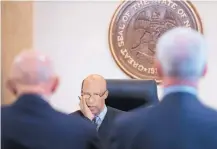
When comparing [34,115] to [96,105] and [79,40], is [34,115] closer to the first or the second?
[96,105]

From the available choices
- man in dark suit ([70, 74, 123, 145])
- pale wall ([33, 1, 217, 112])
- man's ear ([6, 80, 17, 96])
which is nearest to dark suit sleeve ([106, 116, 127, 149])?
man's ear ([6, 80, 17, 96])

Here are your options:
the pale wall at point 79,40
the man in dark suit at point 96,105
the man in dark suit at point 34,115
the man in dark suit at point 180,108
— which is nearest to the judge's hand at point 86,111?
the man in dark suit at point 96,105

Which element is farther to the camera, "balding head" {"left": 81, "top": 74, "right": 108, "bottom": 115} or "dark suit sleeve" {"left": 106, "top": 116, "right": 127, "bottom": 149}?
"balding head" {"left": 81, "top": 74, "right": 108, "bottom": 115}

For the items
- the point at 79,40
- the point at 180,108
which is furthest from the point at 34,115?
the point at 79,40

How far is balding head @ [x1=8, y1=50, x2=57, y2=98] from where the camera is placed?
123 centimetres

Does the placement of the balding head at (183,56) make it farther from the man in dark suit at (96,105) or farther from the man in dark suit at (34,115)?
the man in dark suit at (96,105)

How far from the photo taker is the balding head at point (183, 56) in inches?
46.3

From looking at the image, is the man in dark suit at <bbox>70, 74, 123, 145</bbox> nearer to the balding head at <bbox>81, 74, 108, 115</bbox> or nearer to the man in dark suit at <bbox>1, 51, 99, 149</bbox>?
the balding head at <bbox>81, 74, 108, 115</bbox>

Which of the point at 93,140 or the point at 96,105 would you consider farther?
the point at 96,105

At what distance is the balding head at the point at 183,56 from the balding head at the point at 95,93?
1.41 m

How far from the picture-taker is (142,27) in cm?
363

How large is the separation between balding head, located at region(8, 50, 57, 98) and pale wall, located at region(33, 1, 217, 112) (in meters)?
2.31

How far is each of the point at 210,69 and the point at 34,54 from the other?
261 centimetres

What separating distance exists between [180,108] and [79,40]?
246 cm
